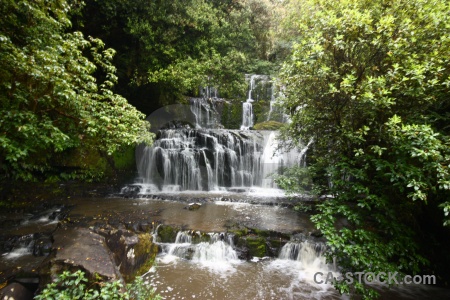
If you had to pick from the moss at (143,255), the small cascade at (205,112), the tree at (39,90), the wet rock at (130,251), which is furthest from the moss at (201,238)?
the small cascade at (205,112)

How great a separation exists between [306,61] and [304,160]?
24.9 feet

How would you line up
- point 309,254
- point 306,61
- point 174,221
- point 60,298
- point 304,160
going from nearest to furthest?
point 60,298
point 306,61
point 309,254
point 174,221
point 304,160

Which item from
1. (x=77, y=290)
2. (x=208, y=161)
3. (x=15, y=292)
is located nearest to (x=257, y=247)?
(x=77, y=290)

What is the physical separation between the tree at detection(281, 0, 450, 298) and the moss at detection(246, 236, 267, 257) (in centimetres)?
222

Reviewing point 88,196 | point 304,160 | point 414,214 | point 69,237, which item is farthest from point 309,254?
point 88,196

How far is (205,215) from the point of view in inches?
293

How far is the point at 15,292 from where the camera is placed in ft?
11.8

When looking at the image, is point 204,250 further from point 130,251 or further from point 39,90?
point 39,90

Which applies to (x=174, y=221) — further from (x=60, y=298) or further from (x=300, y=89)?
(x=300, y=89)

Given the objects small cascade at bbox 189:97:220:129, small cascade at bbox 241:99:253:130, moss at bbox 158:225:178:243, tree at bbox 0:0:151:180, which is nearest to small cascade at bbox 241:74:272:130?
small cascade at bbox 241:99:253:130

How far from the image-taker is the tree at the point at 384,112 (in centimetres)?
327

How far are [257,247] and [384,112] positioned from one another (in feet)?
13.3

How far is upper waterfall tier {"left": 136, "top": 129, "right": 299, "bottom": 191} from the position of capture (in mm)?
11539

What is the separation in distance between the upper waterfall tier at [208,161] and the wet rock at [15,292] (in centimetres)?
754
